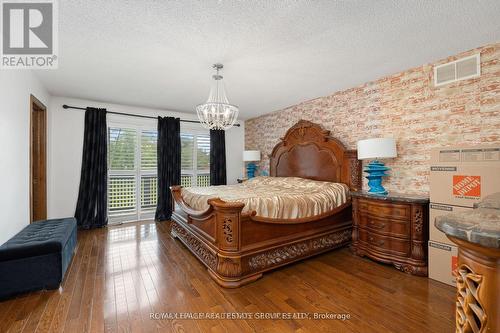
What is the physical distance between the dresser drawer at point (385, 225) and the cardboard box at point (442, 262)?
255 millimetres

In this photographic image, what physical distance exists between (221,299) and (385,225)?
6.78 feet

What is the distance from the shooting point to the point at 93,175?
4.32 meters

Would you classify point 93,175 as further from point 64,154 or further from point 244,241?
point 244,241

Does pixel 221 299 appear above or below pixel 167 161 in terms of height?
below

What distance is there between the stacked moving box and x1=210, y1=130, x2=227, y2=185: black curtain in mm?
4335

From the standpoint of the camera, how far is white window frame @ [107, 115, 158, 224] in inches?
183

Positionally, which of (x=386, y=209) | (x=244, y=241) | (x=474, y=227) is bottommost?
(x=244, y=241)

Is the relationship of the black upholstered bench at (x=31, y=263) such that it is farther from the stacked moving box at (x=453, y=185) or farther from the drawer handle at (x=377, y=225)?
the stacked moving box at (x=453, y=185)

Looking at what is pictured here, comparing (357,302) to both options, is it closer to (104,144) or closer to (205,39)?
(205,39)

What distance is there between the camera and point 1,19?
190 centimetres

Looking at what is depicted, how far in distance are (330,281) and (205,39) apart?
2801 millimetres

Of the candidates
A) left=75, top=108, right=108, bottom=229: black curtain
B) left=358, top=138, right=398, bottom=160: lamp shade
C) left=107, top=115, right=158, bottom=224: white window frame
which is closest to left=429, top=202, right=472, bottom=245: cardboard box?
left=358, top=138, right=398, bottom=160: lamp shade

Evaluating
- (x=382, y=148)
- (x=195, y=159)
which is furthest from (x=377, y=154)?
(x=195, y=159)

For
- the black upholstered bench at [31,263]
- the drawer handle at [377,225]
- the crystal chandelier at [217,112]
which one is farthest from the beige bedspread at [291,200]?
the black upholstered bench at [31,263]
